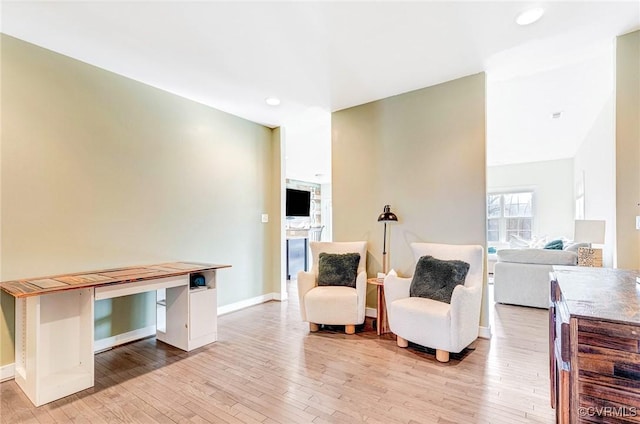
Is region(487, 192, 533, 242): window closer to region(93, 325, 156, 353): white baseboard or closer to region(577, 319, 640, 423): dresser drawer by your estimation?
region(577, 319, 640, 423): dresser drawer

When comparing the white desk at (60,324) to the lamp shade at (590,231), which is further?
the lamp shade at (590,231)

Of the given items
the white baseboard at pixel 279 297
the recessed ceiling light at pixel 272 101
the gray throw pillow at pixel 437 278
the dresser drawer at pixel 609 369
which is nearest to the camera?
the dresser drawer at pixel 609 369

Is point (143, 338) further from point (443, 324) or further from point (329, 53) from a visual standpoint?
point (329, 53)

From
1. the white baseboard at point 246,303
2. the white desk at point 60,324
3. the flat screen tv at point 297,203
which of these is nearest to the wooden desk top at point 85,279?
the white desk at point 60,324

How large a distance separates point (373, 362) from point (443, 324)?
655mm

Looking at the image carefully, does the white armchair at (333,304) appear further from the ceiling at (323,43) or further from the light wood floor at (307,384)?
the ceiling at (323,43)

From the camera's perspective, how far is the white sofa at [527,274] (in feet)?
13.1

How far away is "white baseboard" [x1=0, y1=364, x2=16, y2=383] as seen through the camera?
2.26m

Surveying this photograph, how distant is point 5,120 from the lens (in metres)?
2.31

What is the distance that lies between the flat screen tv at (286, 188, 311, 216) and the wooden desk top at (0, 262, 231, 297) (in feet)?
12.3

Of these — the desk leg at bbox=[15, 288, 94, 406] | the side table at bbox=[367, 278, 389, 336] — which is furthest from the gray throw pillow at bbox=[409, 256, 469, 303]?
the desk leg at bbox=[15, 288, 94, 406]

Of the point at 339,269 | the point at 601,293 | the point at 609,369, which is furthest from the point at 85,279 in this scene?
the point at 601,293

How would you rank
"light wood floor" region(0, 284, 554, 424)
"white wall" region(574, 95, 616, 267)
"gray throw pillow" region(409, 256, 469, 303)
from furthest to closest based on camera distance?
"white wall" region(574, 95, 616, 267)
"gray throw pillow" region(409, 256, 469, 303)
"light wood floor" region(0, 284, 554, 424)

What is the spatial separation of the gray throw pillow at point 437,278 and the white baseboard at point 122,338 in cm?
270
